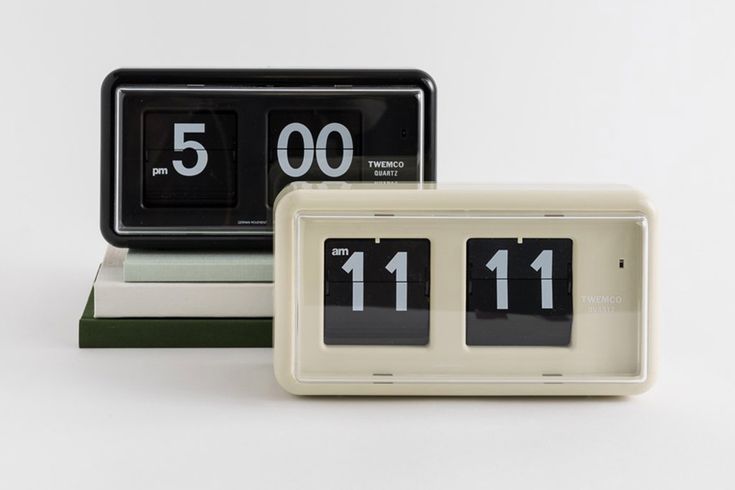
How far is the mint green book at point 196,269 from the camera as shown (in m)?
3.08

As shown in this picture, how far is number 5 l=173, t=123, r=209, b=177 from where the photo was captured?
3152 millimetres

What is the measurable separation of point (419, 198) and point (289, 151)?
62 centimetres

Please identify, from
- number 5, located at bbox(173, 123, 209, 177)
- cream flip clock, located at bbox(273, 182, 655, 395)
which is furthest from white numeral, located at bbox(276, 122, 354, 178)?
cream flip clock, located at bbox(273, 182, 655, 395)

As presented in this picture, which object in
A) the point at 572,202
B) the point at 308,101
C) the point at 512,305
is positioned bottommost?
the point at 512,305

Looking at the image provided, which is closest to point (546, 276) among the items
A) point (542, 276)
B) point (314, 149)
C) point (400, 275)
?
point (542, 276)

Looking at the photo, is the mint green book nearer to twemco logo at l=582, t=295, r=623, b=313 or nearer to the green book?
the green book

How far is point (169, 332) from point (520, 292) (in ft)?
2.44

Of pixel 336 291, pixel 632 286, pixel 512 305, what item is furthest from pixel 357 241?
pixel 632 286

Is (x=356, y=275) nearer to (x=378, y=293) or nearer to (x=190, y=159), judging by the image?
(x=378, y=293)

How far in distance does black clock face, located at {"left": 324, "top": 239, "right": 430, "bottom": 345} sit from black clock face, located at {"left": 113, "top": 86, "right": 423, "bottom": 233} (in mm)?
543

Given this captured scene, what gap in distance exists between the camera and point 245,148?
10.4ft

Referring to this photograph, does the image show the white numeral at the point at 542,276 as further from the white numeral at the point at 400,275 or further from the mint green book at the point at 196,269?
the mint green book at the point at 196,269

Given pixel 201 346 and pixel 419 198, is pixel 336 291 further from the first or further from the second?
pixel 201 346

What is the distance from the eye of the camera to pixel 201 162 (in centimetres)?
317
